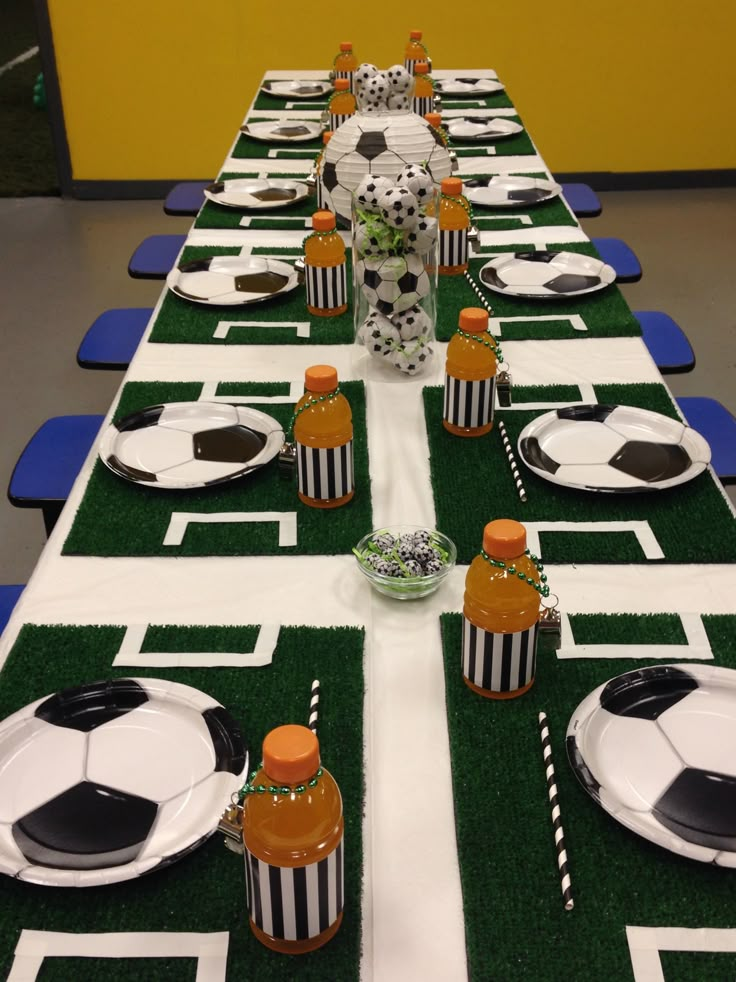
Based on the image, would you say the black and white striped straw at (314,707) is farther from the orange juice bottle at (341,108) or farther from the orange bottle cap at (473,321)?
the orange juice bottle at (341,108)

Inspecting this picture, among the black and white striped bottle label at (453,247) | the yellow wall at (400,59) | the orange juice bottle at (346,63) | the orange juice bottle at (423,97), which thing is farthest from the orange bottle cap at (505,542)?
the yellow wall at (400,59)

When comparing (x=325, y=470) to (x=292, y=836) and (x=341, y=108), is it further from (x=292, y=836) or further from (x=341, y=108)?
(x=341, y=108)

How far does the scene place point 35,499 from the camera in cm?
186

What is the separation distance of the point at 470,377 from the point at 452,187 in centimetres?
76

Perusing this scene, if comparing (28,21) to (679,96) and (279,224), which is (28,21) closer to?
(679,96)

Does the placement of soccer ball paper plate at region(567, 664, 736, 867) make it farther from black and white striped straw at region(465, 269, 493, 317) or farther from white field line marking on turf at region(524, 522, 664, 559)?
black and white striped straw at region(465, 269, 493, 317)

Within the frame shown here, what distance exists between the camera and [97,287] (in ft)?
13.7

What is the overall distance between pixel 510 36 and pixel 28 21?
602 cm

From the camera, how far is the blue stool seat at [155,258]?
2947 mm

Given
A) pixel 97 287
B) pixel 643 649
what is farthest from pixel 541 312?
pixel 97 287

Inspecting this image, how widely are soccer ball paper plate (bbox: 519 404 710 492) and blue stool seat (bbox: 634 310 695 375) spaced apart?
0.67 meters

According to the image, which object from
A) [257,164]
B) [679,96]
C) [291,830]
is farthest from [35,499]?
[679,96]

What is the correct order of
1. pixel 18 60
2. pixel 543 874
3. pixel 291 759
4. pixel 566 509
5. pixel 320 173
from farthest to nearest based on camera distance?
1. pixel 18 60
2. pixel 320 173
3. pixel 566 509
4. pixel 543 874
5. pixel 291 759

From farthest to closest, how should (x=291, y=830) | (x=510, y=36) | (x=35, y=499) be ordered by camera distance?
(x=510, y=36)
(x=35, y=499)
(x=291, y=830)
